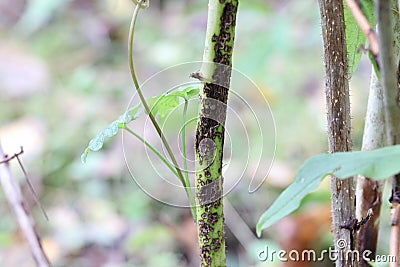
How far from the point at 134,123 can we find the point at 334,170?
1.43 metres

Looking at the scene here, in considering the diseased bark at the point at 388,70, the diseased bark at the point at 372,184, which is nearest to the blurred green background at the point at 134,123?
the diseased bark at the point at 372,184

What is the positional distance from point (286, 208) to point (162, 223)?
48.5 inches

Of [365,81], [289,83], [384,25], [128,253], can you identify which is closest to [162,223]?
[128,253]

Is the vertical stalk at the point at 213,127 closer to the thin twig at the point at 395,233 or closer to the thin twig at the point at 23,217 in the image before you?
the thin twig at the point at 395,233

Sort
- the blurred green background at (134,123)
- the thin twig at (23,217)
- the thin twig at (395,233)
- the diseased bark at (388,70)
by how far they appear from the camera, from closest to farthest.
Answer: the diseased bark at (388,70), the thin twig at (395,233), the thin twig at (23,217), the blurred green background at (134,123)

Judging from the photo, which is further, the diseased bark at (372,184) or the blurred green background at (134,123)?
the blurred green background at (134,123)

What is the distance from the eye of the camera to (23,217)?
593mm

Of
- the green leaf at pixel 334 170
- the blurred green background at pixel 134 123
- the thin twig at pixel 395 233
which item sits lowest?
the thin twig at pixel 395 233

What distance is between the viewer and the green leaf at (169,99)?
15.9 inches

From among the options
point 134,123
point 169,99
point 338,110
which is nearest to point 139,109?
point 169,99

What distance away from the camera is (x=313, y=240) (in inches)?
51.9

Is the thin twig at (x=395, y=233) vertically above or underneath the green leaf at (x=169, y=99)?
underneath

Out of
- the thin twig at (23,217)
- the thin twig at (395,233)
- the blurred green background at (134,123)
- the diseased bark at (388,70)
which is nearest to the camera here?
the diseased bark at (388,70)

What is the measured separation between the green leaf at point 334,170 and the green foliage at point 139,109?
123mm
